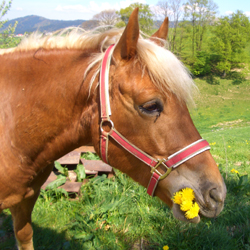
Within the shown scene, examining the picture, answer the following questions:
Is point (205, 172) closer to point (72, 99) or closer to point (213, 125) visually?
point (72, 99)

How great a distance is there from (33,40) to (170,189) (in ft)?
5.79

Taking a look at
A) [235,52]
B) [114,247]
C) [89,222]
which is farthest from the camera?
[235,52]

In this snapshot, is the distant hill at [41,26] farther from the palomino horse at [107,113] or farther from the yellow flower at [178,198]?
the yellow flower at [178,198]

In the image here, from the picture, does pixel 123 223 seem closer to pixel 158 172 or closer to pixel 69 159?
pixel 158 172

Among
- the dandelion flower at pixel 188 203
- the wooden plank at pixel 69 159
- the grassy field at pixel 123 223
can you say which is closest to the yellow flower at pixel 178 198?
the dandelion flower at pixel 188 203

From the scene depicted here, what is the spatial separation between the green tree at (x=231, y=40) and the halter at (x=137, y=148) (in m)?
37.8

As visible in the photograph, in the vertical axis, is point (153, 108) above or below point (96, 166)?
above

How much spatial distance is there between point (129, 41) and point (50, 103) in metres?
0.78

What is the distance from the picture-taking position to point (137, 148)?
5.09 ft

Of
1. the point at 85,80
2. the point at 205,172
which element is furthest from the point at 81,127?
the point at 205,172

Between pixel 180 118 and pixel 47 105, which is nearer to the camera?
pixel 180 118

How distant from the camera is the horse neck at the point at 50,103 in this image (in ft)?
5.41

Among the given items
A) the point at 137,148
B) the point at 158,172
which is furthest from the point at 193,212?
the point at 137,148

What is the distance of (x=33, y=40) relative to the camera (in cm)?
189
